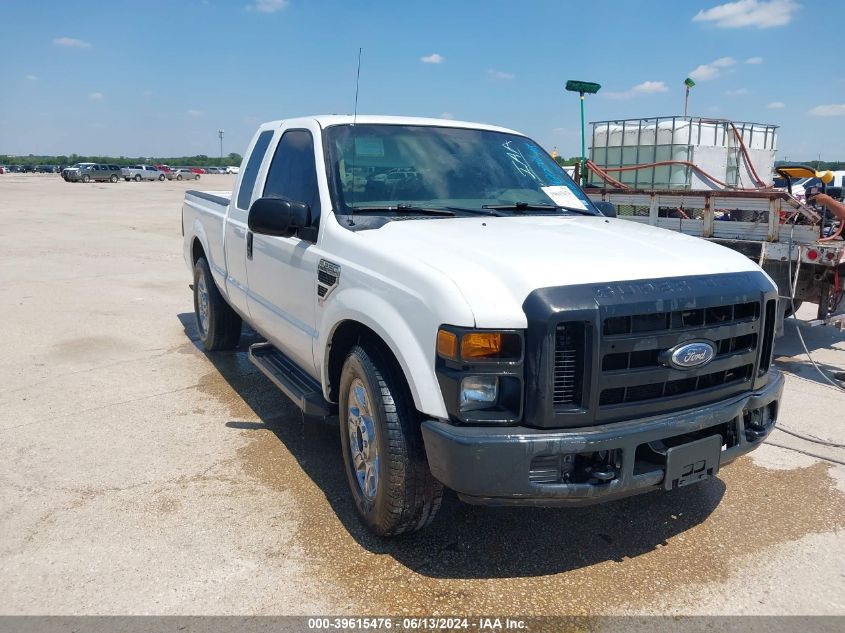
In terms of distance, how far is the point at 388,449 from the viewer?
122 inches

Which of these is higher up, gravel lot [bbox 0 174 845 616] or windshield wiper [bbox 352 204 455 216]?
windshield wiper [bbox 352 204 455 216]

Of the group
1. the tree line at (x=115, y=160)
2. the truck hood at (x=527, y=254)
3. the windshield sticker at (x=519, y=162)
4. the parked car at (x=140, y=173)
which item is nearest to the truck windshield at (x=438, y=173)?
the windshield sticker at (x=519, y=162)

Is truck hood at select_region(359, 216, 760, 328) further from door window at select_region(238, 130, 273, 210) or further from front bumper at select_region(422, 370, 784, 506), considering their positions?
door window at select_region(238, 130, 273, 210)

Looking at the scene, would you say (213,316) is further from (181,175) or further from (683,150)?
(181,175)

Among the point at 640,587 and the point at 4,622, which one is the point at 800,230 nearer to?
the point at 640,587

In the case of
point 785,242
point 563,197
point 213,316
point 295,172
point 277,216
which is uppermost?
point 295,172

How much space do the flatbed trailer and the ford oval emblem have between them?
11.0ft

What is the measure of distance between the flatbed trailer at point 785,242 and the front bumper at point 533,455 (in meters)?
3.66

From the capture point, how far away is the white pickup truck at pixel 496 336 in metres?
2.77

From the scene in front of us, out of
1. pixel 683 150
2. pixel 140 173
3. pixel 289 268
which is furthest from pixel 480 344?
pixel 140 173

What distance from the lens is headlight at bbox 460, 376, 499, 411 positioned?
2.81m

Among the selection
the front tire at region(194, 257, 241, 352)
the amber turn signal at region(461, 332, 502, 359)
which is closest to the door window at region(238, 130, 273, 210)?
the front tire at region(194, 257, 241, 352)

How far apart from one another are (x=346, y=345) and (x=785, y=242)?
441 centimetres

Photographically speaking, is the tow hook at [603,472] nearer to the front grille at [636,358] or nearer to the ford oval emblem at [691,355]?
the front grille at [636,358]
